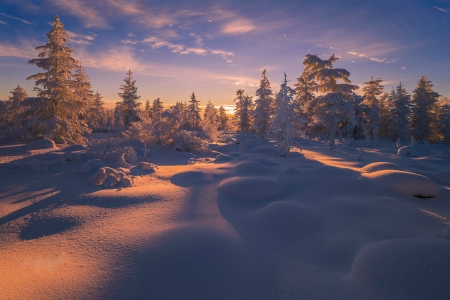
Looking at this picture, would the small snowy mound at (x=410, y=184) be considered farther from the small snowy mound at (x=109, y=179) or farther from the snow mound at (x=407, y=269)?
the small snowy mound at (x=109, y=179)

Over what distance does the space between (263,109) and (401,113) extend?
19886 millimetres

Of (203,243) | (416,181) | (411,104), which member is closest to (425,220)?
(416,181)

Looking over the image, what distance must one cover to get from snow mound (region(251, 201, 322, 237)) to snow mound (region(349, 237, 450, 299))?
1199mm

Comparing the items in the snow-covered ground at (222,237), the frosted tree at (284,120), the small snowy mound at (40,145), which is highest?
the frosted tree at (284,120)

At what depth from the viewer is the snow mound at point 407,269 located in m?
2.32

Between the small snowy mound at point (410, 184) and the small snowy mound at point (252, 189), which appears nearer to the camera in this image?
the small snowy mound at point (410, 184)

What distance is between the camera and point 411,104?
30.7 metres

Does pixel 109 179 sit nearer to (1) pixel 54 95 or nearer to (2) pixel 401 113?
(1) pixel 54 95

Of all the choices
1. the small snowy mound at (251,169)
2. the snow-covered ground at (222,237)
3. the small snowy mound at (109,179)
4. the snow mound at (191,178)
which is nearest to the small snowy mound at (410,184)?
the snow-covered ground at (222,237)

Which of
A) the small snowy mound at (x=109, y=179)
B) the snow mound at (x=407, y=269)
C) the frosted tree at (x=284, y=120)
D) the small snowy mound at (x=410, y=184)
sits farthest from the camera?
the frosted tree at (x=284, y=120)

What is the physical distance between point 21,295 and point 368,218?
5.29m

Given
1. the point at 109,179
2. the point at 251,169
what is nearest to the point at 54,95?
the point at 109,179

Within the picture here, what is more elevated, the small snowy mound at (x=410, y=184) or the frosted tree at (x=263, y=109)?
the frosted tree at (x=263, y=109)

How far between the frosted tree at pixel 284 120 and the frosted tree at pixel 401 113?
26.3 metres
